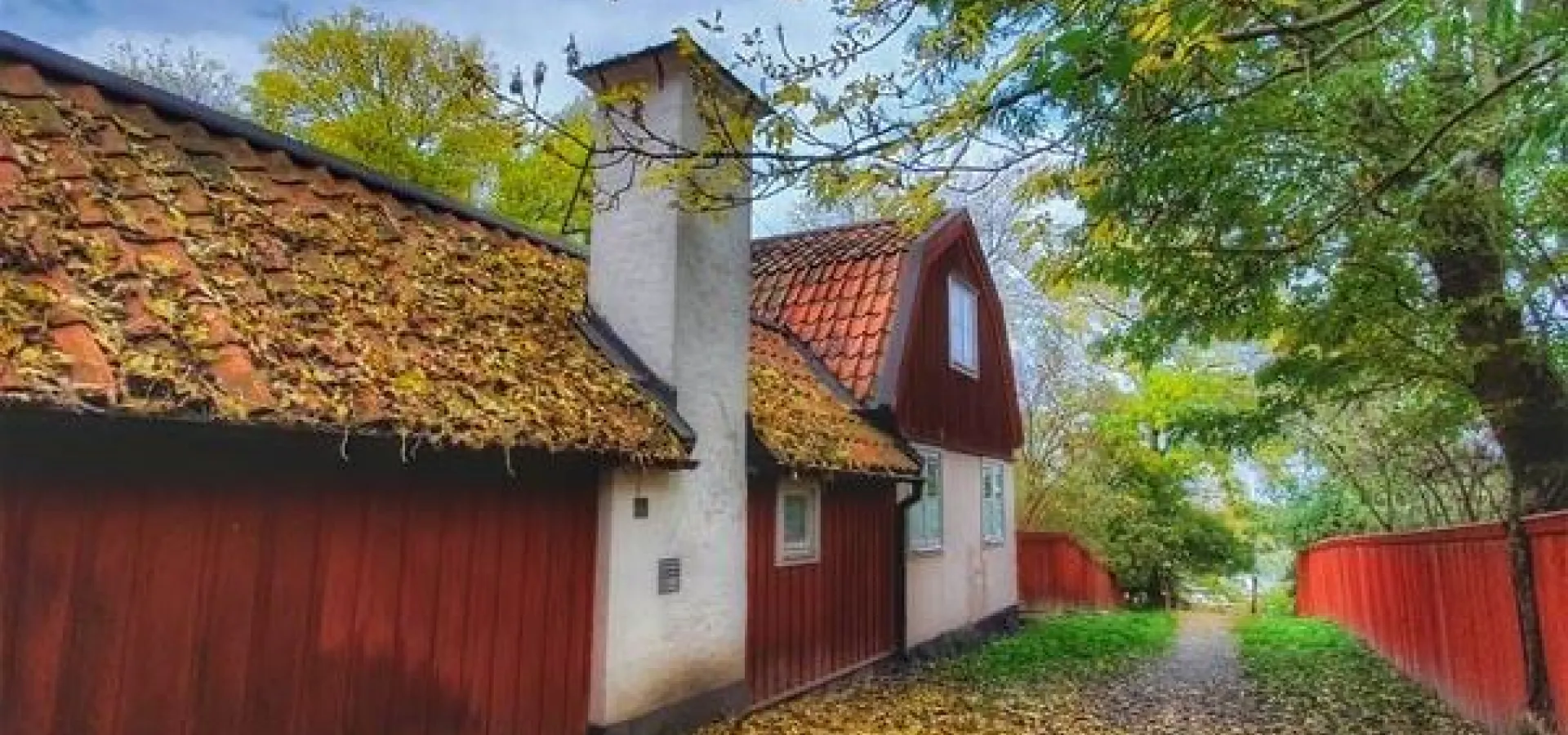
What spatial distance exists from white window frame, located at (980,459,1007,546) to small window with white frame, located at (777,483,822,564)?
17.4 ft

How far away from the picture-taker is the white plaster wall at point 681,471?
643cm

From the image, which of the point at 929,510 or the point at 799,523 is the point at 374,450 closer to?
the point at 799,523

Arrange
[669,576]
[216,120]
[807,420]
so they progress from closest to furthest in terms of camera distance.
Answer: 1. [216,120]
2. [669,576]
3. [807,420]

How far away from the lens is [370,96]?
1716cm

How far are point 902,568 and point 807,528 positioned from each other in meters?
2.27

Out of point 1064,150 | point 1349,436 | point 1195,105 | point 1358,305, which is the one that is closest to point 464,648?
point 1064,150

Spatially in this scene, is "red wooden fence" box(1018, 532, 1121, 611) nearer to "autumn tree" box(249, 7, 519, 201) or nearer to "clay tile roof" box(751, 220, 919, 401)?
"clay tile roof" box(751, 220, 919, 401)

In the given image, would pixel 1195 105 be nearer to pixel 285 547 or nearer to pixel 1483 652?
pixel 285 547

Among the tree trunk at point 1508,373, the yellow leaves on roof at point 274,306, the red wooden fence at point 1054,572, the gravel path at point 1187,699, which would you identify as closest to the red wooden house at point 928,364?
the red wooden fence at point 1054,572

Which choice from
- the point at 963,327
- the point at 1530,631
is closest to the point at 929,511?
the point at 963,327

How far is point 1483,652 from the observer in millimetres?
6867

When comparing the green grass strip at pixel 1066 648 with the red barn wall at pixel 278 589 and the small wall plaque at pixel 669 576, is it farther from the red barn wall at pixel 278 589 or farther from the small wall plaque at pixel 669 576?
the red barn wall at pixel 278 589

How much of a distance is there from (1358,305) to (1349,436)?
29.4ft

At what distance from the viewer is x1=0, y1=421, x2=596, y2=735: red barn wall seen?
11.6 ft
